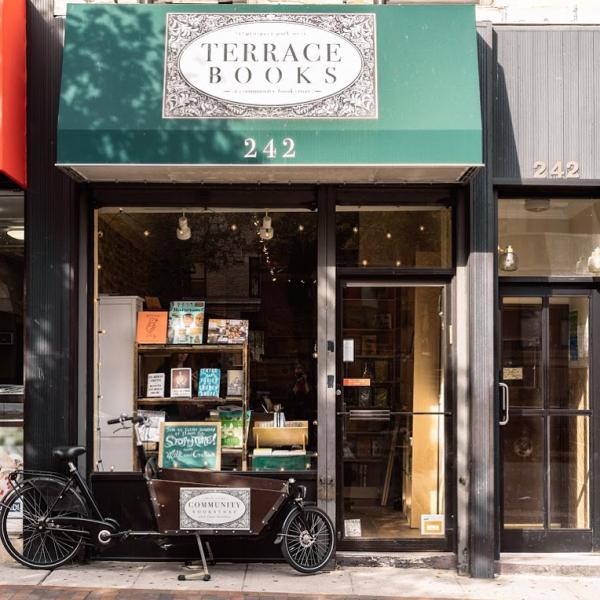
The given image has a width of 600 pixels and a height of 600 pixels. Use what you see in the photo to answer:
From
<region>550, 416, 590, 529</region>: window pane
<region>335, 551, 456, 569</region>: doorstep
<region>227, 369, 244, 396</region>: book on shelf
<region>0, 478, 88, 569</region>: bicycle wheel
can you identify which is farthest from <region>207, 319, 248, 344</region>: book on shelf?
<region>550, 416, 590, 529</region>: window pane

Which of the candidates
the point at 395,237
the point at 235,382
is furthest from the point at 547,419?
the point at 235,382

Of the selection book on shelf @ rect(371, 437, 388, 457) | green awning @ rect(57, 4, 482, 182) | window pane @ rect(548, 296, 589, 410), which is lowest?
book on shelf @ rect(371, 437, 388, 457)

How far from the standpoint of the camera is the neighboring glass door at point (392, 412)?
6.92m

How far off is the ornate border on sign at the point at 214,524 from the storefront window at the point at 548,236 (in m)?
3.09

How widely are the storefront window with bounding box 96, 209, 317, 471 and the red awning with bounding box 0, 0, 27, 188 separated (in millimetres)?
928

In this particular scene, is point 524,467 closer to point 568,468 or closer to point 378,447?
point 568,468

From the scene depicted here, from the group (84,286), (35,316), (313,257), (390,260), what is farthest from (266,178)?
(35,316)

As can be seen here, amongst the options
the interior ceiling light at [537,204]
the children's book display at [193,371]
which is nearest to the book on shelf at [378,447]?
the children's book display at [193,371]

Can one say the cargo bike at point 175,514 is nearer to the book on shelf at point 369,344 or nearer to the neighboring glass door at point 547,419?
the book on shelf at point 369,344

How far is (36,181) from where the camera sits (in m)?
6.79

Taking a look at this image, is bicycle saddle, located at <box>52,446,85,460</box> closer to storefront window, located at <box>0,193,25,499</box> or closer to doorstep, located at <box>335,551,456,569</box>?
storefront window, located at <box>0,193,25,499</box>

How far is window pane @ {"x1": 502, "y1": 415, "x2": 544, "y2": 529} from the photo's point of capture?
277 inches

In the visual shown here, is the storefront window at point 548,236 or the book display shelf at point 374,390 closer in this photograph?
the book display shelf at point 374,390

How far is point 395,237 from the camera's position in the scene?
703 centimetres
